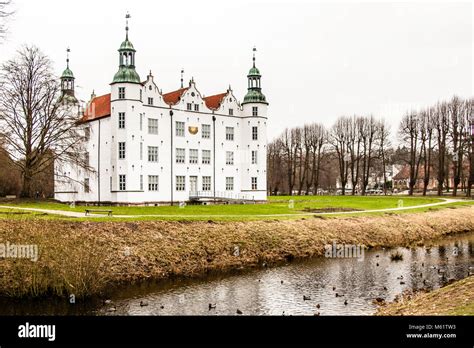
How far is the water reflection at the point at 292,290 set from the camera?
612 inches

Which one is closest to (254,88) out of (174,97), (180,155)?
(174,97)

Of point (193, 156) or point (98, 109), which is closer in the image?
point (193, 156)

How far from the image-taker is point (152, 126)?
46.2 m

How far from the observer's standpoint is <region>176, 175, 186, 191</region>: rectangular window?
4749 cm

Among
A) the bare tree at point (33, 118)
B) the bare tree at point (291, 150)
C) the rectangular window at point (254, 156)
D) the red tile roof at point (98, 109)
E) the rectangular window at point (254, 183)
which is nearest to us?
the bare tree at point (33, 118)

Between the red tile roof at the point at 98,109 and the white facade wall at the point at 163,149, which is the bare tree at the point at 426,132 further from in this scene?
the red tile roof at the point at 98,109

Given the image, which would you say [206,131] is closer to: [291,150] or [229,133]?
[229,133]

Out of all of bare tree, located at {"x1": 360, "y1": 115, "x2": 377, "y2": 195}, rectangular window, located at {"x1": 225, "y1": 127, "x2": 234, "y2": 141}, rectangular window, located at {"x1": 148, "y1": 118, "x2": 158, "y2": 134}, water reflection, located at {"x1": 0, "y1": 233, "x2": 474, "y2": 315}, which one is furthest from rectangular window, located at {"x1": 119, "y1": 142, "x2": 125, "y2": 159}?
bare tree, located at {"x1": 360, "y1": 115, "x2": 377, "y2": 195}

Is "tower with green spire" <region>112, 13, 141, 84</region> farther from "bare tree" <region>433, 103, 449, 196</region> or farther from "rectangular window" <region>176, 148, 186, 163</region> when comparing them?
"bare tree" <region>433, 103, 449, 196</region>

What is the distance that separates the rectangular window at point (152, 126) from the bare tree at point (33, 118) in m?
7.61

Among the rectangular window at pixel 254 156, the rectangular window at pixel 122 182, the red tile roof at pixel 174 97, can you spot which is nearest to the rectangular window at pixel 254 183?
the rectangular window at pixel 254 156

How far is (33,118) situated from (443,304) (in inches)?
1349

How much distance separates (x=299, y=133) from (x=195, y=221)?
2180 inches
